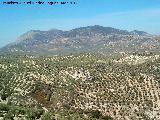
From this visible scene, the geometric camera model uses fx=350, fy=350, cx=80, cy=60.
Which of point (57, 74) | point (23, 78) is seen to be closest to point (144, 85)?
point (57, 74)

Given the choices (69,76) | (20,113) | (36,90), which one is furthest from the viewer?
(69,76)

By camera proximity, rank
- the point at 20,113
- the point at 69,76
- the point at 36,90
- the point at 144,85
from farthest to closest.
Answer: the point at 69,76
the point at 144,85
the point at 36,90
the point at 20,113

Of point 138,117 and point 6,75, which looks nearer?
point 138,117

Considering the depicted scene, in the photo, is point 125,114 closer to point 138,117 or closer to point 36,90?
point 138,117

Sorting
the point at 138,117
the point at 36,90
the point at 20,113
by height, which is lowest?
the point at 138,117

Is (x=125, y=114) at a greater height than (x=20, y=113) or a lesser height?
lesser

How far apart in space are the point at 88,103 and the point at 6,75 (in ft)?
110

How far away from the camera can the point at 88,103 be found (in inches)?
5098

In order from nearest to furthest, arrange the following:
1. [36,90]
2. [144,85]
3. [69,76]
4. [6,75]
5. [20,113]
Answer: [20,113], [36,90], [6,75], [144,85], [69,76]

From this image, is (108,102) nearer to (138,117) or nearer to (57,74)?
(138,117)

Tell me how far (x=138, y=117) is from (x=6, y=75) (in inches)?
2061

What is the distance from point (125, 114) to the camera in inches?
4914

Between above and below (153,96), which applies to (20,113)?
above

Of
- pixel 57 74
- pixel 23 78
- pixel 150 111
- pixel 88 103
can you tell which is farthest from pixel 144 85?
pixel 23 78
